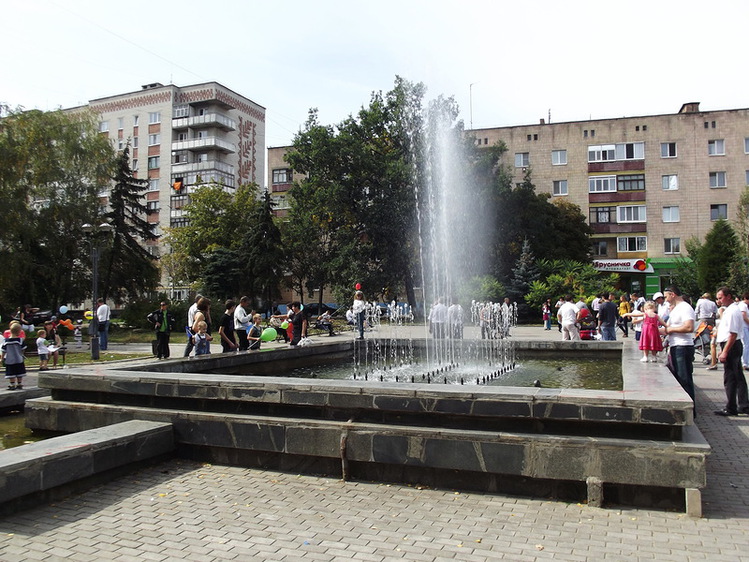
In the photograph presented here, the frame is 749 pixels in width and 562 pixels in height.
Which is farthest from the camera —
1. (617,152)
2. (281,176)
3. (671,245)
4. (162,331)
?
(281,176)

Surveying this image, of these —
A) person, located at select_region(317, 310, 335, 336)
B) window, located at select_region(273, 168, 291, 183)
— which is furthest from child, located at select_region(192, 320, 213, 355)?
window, located at select_region(273, 168, 291, 183)

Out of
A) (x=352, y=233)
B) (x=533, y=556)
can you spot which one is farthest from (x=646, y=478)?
(x=352, y=233)

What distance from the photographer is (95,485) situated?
562cm

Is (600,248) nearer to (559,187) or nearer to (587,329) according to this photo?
(559,187)

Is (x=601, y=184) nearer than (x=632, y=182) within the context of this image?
No

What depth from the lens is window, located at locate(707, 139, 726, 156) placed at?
1808 inches

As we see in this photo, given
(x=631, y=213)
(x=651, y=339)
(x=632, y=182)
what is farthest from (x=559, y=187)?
(x=651, y=339)

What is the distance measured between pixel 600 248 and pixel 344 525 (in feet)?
158

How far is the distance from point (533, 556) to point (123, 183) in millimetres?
39155

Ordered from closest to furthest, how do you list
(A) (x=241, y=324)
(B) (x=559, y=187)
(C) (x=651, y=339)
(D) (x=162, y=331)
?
(C) (x=651, y=339), (A) (x=241, y=324), (D) (x=162, y=331), (B) (x=559, y=187)

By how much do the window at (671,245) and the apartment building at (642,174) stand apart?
7 cm

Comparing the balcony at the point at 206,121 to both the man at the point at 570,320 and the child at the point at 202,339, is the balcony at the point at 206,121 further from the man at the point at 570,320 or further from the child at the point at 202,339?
the child at the point at 202,339

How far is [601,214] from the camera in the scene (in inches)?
1912

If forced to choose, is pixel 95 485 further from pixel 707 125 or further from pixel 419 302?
pixel 707 125
